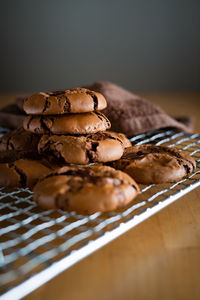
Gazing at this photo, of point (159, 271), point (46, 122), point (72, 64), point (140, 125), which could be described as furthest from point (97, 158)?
point (72, 64)

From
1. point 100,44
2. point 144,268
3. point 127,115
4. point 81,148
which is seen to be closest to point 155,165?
point 81,148

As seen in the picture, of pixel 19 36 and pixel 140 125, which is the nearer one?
pixel 140 125

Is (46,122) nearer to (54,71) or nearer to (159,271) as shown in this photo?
(159,271)

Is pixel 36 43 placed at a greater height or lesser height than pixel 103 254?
greater

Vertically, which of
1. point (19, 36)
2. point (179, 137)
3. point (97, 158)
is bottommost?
point (179, 137)

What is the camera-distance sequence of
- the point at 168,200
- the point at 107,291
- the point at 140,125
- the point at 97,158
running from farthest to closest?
the point at 140,125 < the point at 97,158 < the point at 168,200 < the point at 107,291

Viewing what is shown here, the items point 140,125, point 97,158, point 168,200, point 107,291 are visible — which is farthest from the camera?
point 140,125
